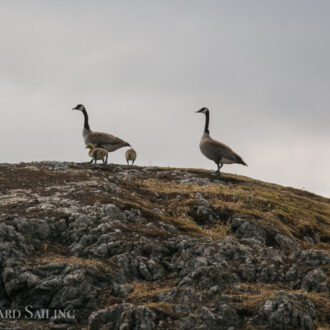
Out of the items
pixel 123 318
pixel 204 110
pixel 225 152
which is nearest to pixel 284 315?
pixel 123 318

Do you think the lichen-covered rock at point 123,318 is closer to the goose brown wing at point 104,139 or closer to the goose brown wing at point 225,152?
the goose brown wing at point 225,152

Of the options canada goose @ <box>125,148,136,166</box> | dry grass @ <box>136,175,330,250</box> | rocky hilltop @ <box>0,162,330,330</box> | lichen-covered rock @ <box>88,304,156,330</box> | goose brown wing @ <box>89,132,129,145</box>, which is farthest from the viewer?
canada goose @ <box>125,148,136,166</box>

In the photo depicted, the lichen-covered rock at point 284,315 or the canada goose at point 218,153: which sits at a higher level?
the canada goose at point 218,153

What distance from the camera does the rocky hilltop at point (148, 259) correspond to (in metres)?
15.1

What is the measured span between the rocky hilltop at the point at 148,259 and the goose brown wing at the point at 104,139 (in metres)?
8.72

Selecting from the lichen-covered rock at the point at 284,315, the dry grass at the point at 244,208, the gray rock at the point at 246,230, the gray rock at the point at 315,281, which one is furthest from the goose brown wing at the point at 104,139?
the lichen-covered rock at the point at 284,315

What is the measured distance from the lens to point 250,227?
884 inches

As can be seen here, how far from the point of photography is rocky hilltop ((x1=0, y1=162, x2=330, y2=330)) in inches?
595

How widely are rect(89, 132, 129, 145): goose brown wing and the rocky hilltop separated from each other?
343 inches

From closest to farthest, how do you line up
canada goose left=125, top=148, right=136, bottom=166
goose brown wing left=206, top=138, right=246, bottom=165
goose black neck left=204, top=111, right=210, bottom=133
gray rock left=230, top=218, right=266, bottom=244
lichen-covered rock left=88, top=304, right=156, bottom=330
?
lichen-covered rock left=88, top=304, right=156, bottom=330 → gray rock left=230, top=218, right=266, bottom=244 → goose brown wing left=206, top=138, right=246, bottom=165 → canada goose left=125, top=148, right=136, bottom=166 → goose black neck left=204, top=111, right=210, bottom=133

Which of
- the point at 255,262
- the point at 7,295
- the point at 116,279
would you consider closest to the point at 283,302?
the point at 255,262

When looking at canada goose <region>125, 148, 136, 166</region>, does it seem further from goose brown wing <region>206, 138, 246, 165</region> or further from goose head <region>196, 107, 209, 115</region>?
goose head <region>196, 107, 209, 115</region>

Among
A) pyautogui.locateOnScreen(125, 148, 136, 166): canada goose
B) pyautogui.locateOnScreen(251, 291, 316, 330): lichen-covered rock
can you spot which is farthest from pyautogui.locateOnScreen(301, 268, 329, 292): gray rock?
pyautogui.locateOnScreen(125, 148, 136, 166): canada goose

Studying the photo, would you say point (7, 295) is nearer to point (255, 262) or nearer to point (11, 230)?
point (11, 230)
